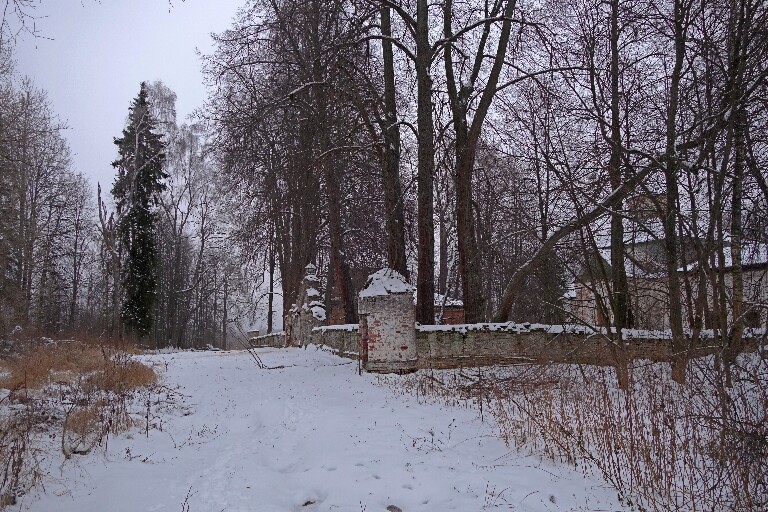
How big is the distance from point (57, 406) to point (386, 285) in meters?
5.97

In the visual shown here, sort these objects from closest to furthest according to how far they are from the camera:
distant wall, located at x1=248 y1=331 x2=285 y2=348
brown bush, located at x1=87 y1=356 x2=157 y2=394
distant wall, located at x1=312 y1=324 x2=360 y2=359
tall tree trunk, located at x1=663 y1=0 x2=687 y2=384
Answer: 1. tall tree trunk, located at x1=663 y1=0 x2=687 y2=384
2. brown bush, located at x1=87 y1=356 x2=157 y2=394
3. distant wall, located at x1=312 y1=324 x2=360 y2=359
4. distant wall, located at x1=248 y1=331 x2=285 y2=348

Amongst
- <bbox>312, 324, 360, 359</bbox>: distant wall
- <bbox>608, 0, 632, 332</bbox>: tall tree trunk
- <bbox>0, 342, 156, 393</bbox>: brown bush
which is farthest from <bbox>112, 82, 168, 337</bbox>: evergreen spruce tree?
<bbox>608, 0, 632, 332</bbox>: tall tree trunk

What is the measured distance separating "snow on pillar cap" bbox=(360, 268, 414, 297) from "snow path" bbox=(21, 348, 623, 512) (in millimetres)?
3022

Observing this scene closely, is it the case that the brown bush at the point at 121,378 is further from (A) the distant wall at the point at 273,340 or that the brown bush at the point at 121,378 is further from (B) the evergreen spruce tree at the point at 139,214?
(B) the evergreen spruce tree at the point at 139,214

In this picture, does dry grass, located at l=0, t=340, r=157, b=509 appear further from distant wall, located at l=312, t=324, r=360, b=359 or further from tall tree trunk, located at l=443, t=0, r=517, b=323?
tall tree trunk, located at l=443, t=0, r=517, b=323

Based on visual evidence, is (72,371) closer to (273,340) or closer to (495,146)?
(495,146)

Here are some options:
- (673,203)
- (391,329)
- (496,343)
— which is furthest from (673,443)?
(496,343)

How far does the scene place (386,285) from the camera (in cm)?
1099

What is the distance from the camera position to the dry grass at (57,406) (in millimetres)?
4395

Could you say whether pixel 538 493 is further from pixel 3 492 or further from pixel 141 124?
pixel 141 124

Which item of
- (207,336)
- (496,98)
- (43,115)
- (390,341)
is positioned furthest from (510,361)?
(207,336)

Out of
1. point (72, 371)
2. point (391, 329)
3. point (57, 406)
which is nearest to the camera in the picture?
point (57, 406)

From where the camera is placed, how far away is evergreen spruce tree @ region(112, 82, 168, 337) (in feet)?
83.1

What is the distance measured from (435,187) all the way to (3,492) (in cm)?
1078
